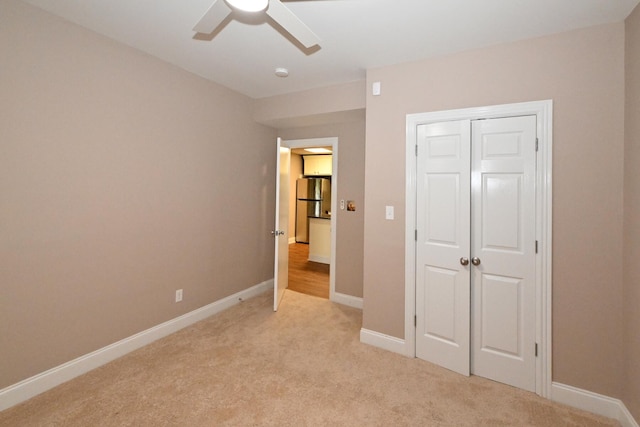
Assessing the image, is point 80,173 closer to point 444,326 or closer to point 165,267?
point 165,267

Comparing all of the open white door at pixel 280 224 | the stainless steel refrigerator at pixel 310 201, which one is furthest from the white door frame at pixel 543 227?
the stainless steel refrigerator at pixel 310 201

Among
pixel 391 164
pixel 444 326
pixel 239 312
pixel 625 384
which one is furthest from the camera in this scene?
pixel 239 312

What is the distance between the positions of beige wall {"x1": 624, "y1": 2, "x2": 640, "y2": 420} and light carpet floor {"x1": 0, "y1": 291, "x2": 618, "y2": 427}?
394 mm

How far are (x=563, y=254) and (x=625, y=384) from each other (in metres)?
0.88

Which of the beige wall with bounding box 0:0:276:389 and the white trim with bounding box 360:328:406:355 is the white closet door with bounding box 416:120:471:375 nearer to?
the white trim with bounding box 360:328:406:355

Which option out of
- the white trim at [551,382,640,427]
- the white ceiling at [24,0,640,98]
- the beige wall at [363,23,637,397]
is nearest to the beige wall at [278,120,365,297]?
the white ceiling at [24,0,640,98]

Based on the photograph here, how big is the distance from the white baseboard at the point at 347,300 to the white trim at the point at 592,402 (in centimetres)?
205

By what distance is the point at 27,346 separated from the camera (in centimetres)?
202

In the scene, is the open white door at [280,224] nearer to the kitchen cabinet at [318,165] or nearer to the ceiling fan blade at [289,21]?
the ceiling fan blade at [289,21]

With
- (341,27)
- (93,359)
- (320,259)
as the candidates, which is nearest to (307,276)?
(320,259)

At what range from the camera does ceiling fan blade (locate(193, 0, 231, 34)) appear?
1.46 m

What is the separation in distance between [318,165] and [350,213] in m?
4.13

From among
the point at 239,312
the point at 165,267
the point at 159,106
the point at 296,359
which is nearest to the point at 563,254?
the point at 296,359

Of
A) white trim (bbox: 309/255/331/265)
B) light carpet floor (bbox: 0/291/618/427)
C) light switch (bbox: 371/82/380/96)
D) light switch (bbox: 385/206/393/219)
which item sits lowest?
light carpet floor (bbox: 0/291/618/427)
